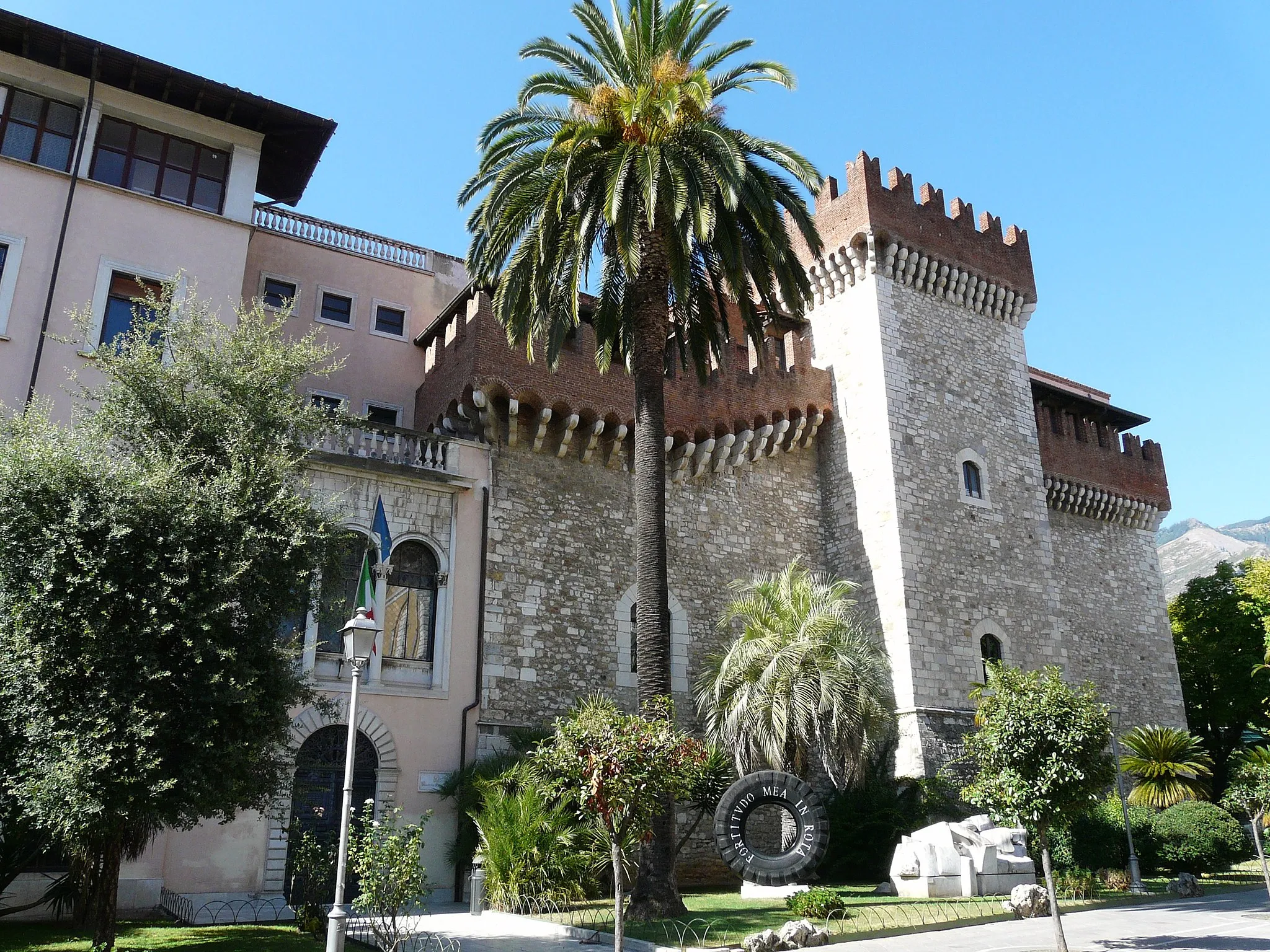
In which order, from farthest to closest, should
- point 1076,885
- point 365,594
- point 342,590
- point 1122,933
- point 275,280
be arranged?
1. point 275,280
2. point 1076,885
3. point 342,590
4. point 1122,933
5. point 365,594

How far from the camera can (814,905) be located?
14.3 m

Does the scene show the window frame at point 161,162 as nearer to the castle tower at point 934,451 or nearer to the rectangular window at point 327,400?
the rectangular window at point 327,400

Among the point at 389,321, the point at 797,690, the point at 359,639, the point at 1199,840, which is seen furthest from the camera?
the point at 389,321

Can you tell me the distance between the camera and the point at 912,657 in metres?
23.4

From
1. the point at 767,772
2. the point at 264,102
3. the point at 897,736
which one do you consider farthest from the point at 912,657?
the point at 264,102

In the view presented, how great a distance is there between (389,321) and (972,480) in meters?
16.1

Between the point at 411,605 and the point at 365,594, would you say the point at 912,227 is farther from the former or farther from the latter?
the point at 365,594

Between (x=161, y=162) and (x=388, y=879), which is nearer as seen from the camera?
(x=388, y=879)

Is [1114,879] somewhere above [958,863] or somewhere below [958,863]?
below

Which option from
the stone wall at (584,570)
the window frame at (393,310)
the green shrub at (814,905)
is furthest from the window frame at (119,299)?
the green shrub at (814,905)

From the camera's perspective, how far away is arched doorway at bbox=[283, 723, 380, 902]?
17.5 m

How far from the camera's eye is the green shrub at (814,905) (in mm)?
14266

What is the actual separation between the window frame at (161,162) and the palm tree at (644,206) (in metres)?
6.40

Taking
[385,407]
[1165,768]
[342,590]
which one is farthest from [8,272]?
[1165,768]
